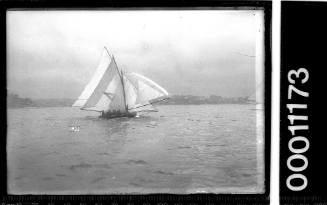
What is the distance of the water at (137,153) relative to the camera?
1.34m

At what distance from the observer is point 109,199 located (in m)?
1.33

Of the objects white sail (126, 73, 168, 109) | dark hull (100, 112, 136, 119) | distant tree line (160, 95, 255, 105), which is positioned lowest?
dark hull (100, 112, 136, 119)

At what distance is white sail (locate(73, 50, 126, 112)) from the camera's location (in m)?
1.32

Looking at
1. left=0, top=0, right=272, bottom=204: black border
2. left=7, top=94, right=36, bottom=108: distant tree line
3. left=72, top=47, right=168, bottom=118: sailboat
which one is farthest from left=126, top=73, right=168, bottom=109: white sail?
left=7, top=94, right=36, bottom=108: distant tree line

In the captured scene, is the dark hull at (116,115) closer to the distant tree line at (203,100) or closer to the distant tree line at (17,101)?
the distant tree line at (203,100)

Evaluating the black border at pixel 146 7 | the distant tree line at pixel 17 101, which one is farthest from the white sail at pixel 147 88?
the distant tree line at pixel 17 101

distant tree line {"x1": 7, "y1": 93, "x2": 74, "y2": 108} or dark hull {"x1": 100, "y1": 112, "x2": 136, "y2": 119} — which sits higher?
distant tree line {"x1": 7, "y1": 93, "x2": 74, "y2": 108}

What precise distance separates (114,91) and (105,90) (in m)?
0.04

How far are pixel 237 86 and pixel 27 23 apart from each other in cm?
91

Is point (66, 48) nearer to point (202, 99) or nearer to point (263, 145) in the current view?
point (202, 99)

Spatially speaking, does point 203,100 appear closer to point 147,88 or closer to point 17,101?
point 147,88

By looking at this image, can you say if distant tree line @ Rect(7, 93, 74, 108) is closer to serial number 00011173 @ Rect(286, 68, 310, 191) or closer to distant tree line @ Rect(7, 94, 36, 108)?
distant tree line @ Rect(7, 94, 36, 108)

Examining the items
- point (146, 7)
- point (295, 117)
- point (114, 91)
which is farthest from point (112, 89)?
point (295, 117)

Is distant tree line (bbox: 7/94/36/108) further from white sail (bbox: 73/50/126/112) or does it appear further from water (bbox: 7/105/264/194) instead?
white sail (bbox: 73/50/126/112)
